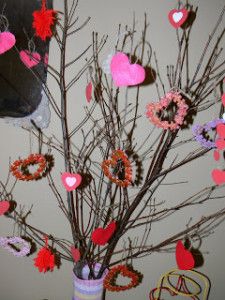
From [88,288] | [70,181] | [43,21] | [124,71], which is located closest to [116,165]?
[70,181]

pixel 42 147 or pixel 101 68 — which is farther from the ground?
pixel 101 68

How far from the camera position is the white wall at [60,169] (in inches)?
50.2

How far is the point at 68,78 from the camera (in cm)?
132

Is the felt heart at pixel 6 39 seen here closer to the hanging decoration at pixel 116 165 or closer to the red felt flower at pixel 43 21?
the red felt flower at pixel 43 21

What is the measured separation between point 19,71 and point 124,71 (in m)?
0.53

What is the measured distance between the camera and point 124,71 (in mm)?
961

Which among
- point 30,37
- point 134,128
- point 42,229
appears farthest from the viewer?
point 42,229

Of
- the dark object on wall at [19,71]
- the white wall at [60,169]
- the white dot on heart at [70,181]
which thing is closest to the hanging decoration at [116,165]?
the white dot on heart at [70,181]

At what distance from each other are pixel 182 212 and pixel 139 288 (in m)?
0.44

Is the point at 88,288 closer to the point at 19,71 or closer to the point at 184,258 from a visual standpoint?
the point at 184,258

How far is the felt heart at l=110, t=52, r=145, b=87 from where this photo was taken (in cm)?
96

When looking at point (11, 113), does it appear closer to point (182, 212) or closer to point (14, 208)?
point (14, 208)

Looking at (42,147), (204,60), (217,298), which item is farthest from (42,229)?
(204,60)

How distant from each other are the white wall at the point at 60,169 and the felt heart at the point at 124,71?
1.19ft
